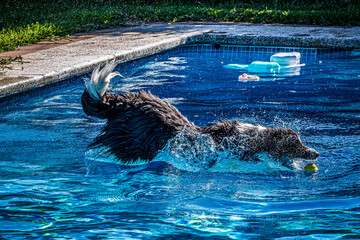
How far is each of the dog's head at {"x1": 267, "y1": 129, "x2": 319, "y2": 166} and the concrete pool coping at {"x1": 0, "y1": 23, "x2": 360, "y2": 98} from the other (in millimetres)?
3683

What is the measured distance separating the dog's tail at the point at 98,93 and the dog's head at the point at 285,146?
1565mm

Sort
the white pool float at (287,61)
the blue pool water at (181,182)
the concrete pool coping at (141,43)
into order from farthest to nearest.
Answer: the white pool float at (287,61) < the concrete pool coping at (141,43) < the blue pool water at (181,182)

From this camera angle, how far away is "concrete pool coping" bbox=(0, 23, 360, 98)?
6.98 meters

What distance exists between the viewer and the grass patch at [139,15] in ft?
35.8

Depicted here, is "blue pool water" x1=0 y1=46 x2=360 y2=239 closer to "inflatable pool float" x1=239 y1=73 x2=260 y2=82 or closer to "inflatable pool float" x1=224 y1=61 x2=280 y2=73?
"inflatable pool float" x1=239 y1=73 x2=260 y2=82

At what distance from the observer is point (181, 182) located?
421 centimetres

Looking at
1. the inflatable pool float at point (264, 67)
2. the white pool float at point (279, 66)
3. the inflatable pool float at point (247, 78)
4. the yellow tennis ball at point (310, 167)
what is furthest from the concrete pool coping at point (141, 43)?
the yellow tennis ball at point (310, 167)

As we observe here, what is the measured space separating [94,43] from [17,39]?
1.50 m

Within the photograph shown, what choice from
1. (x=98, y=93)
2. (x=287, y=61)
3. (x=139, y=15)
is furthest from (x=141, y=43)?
(x=98, y=93)

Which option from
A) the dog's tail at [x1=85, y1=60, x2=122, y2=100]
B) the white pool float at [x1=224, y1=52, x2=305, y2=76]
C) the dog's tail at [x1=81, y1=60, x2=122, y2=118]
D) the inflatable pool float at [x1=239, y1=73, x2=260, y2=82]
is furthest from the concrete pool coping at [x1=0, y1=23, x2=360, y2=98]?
the dog's tail at [x1=85, y1=60, x2=122, y2=100]

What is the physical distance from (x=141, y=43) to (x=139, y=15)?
486 cm

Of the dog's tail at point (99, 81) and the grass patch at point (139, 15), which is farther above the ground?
the grass patch at point (139, 15)

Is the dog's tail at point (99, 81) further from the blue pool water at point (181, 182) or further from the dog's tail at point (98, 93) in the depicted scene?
the blue pool water at point (181, 182)

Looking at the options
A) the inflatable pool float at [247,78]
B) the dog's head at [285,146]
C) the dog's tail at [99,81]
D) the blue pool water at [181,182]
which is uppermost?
the dog's tail at [99,81]
